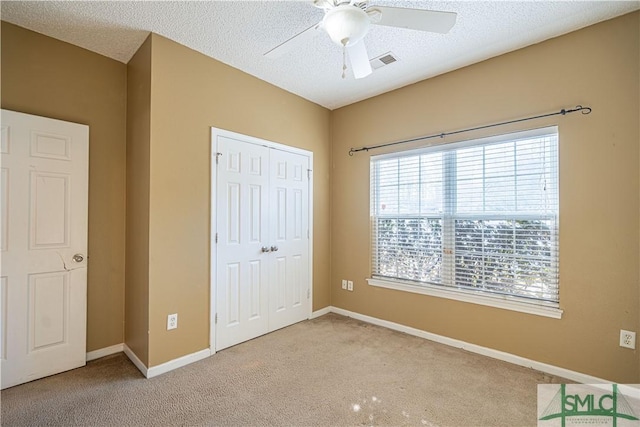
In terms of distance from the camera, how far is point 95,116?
8.64 ft

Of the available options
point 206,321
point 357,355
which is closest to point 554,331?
point 357,355

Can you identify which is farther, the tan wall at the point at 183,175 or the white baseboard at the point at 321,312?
the white baseboard at the point at 321,312

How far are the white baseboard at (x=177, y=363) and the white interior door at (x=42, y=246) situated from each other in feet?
2.24

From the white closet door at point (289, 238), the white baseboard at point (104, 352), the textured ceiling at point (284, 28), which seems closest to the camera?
the textured ceiling at point (284, 28)

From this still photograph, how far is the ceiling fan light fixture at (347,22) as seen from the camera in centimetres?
152

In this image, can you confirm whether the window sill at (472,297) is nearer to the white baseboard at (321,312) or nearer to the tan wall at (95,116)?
the white baseboard at (321,312)

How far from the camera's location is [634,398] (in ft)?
6.62

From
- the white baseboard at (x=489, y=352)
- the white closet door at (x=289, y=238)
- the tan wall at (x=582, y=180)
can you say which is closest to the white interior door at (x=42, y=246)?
the white closet door at (x=289, y=238)

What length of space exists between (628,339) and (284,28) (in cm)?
332

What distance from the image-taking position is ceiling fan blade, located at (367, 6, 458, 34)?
160cm

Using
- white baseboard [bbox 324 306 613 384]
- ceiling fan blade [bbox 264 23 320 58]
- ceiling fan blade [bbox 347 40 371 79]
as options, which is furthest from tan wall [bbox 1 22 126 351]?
white baseboard [bbox 324 306 613 384]

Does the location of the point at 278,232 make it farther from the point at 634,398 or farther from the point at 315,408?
the point at 634,398

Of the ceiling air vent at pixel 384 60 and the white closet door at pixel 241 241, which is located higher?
the ceiling air vent at pixel 384 60

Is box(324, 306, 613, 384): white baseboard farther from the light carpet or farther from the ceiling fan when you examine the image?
the ceiling fan
